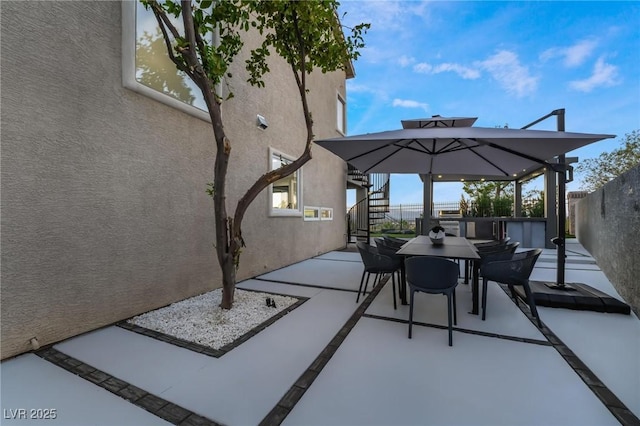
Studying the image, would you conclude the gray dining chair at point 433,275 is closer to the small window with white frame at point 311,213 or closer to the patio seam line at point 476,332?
the patio seam line at point 476,332

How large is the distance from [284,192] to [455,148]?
3.63 m

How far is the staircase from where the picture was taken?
33.3 feet

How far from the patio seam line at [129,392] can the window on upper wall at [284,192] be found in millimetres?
3698

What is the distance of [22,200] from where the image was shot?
7.07 ft

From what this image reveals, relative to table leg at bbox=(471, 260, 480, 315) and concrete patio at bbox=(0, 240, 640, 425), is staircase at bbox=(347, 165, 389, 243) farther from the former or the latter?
concrete patio at bbox=(0, 240, 640, 425)

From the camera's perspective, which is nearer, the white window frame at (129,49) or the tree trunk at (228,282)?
the white window frame at (129,49)

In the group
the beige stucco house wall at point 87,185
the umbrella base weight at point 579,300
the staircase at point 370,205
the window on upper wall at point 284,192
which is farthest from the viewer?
the staircase at point 370,205

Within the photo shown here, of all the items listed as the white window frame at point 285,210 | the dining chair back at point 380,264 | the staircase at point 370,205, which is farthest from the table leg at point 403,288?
the staircase at point 370,205

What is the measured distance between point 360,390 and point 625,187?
14.8 ft

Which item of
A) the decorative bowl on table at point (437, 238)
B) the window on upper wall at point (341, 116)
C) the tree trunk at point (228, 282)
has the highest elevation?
the window on upper wall at point (341, 116)

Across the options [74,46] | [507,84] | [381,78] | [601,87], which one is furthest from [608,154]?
[74,46]

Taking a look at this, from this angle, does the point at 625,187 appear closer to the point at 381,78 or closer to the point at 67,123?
the point at 67,123

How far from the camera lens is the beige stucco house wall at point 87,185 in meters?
2.15

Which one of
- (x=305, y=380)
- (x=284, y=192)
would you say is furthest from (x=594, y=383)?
(x=284, y=192)
